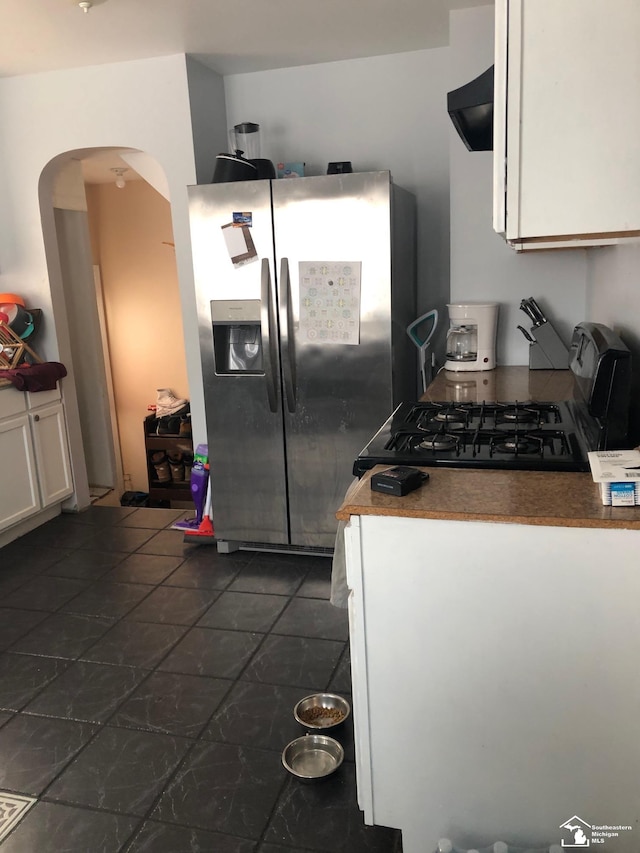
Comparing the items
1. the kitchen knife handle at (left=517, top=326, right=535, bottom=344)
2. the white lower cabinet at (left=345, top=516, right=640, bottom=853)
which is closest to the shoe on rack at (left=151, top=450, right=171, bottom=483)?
the kitchen knife handle at (left=517, top=326, right=535, bottom=344)

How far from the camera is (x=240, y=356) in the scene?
3418 millimetres

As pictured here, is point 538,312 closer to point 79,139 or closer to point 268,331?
point 268,331

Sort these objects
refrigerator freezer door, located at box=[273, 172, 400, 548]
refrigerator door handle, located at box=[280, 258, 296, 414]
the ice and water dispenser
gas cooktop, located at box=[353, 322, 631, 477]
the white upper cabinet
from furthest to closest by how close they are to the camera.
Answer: the ice and water dispenser → refrigerator door handle, located at box=[280, 258, 296, 414] → refrigerator freezer door, located at box=[273, 172, 400, 548] → gas cooktop, located at box=[353, 322, 631, 477] → the white upper cabinet

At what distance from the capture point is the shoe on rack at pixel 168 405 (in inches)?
239

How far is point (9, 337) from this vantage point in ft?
12.7

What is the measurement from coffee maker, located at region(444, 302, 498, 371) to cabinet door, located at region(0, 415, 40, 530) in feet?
7.52

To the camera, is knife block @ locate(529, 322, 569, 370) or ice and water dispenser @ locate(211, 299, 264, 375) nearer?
knife block @ locate(529, 322, 569, 370)

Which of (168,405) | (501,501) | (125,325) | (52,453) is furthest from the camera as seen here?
(125,325)

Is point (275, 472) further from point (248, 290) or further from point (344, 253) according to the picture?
point (344, 253)

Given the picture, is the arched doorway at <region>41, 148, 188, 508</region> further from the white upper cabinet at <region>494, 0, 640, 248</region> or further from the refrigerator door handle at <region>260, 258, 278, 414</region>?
the white upper cabinet at <region>494, 0, 640, 248</region>

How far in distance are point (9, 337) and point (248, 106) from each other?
1809mm

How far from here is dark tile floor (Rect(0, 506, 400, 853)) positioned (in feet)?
6.02

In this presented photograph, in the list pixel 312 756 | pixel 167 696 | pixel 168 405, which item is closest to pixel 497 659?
pixel 312 756

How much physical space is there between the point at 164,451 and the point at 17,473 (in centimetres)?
222
